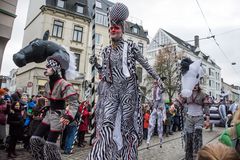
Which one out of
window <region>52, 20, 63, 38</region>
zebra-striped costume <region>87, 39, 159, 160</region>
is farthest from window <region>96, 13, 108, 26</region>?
zebra-striped costume <region>87, 39, 159, 160</region>

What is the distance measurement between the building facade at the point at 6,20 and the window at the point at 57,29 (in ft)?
79.9

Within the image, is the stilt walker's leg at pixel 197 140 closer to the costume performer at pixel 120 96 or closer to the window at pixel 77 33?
the costume performer at pixel 120 96

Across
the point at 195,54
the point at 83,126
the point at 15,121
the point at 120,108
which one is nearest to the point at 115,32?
the point at 120,108

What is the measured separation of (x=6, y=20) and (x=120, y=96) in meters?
2.89

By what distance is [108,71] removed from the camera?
3.70m

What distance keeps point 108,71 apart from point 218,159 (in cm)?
275

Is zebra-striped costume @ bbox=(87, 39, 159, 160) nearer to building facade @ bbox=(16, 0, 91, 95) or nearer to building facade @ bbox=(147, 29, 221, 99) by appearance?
building facade @ bbox=(16, 0, 91, 95)

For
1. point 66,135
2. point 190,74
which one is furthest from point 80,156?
point 190,74

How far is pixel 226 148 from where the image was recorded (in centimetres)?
109

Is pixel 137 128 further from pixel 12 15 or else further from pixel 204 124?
pixel 12 15

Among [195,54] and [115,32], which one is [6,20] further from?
[195,54]

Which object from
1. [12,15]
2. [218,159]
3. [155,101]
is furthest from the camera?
[155,101]

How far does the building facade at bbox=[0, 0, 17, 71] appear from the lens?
482 cm

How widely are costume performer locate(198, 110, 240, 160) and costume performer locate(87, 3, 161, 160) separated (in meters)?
2.26
